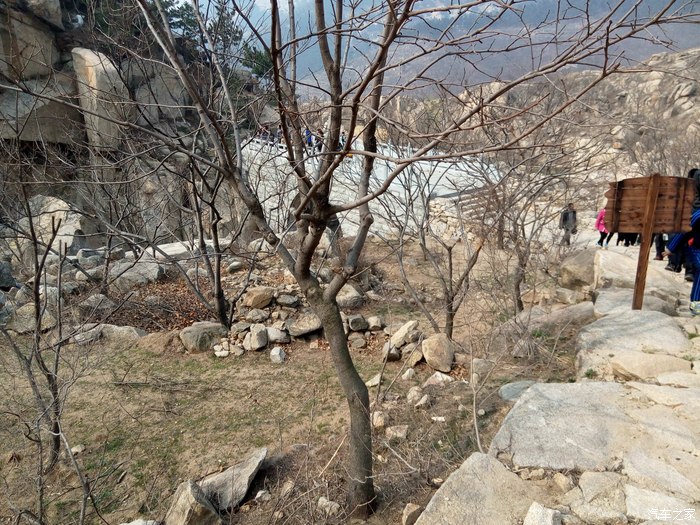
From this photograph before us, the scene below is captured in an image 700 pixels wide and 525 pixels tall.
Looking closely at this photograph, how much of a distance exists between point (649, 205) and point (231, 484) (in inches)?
161


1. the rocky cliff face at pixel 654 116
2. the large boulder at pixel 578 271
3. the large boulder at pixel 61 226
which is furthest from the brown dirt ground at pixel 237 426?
the rocky cliff face at pixel 654 116

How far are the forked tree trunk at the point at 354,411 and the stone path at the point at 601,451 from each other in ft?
2.19

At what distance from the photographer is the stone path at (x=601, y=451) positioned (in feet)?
6.97

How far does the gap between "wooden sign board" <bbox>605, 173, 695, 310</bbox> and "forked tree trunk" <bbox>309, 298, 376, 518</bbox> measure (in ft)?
9.34

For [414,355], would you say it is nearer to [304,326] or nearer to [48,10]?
[304,326]

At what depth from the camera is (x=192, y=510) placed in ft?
9.25

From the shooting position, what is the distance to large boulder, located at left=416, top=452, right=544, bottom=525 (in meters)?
2.13

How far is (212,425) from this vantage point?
13.9ft

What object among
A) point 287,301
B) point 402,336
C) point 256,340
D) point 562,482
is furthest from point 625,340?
point 287,301

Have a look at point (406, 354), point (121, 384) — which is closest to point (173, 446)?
point (121, 384)

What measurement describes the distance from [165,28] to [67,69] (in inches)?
628

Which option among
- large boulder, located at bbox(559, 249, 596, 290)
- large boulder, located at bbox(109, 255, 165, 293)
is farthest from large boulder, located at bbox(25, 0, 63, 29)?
large boulder, located at bbox(559, 249, 596, 290)

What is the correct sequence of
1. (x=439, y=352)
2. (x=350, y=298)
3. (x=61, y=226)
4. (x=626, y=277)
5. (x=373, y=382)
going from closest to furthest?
(x=373, y=382) < (x=439, y=352) < (x=626, y=277) < (x=350, y=298) < (x=61, y=226)

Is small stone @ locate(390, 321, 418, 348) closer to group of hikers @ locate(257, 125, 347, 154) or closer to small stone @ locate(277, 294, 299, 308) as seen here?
small stone @ locate(277, 294, 299, 308)
